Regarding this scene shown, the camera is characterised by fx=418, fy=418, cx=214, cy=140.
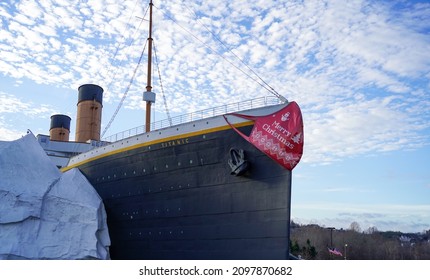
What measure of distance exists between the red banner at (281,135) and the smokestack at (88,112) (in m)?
19.0

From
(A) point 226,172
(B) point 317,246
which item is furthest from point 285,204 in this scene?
(B) point 317,246

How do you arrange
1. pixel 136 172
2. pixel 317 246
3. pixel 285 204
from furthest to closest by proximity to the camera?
pixel 317 246, pixel 136 172, pixel 285 204

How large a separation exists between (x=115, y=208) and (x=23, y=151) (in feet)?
17.2

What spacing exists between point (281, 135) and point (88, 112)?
20.5 metres

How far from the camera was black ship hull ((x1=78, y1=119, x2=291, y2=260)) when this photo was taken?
14.8 meters

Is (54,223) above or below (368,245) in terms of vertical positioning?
above

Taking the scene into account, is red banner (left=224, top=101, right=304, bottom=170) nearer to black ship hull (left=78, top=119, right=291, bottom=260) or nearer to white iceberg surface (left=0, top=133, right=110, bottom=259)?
black ship hull (left=78, top=119, right=291, bottom=260)

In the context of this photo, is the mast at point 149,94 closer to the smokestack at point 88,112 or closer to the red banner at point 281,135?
the red banner at point 281,135

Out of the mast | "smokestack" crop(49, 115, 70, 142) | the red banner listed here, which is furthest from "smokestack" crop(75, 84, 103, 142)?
the red banner

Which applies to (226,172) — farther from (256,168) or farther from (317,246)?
(317,246)

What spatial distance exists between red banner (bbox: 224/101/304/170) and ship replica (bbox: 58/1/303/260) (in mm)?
36

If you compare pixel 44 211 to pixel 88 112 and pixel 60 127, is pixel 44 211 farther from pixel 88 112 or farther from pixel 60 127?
pixel 60 127

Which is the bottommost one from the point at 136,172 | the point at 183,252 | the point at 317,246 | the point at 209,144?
the point at 317,246

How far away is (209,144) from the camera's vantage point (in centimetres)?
1612
